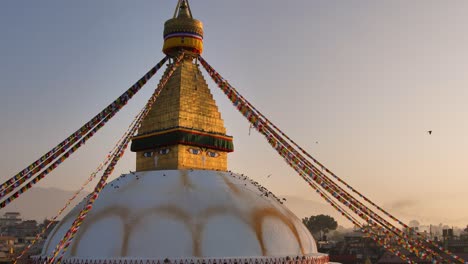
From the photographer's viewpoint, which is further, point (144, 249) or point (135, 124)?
point (135, 124)

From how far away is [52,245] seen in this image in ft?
57.7

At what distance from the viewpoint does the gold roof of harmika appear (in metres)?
19.4

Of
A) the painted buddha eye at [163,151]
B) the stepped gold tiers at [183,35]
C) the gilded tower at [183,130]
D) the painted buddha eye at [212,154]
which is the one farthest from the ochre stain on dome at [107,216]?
the stepped gold tiers at [183,35]

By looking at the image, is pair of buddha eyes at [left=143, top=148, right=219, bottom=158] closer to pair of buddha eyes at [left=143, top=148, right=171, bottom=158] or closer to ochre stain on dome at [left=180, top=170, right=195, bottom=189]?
pair of buddha eyes at [left=143, top=148, right=171, bottom=158]

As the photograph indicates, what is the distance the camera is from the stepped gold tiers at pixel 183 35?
21984 millimetres

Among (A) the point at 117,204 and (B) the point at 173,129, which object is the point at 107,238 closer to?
(A) the point at 117,204

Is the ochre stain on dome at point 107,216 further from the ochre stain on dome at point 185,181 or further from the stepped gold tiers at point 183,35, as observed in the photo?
the stepped gold tiers at point 183,35

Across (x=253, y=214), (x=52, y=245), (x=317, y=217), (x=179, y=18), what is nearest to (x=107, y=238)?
(x=52, y=245)

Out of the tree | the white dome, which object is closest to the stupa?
the white dome

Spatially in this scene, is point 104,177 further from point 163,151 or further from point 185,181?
point 163,151

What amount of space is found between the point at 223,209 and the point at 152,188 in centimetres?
259

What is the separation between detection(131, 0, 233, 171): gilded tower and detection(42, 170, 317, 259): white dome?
4.08 ft

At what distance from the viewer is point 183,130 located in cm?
1936

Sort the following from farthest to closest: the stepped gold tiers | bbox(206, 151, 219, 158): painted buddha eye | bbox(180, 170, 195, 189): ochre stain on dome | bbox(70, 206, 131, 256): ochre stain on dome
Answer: the stepped gold tiers < bbox(206, 151, 219, 158): painted buddha eye < bbox(180, 170, 195, 189): ochre stain on dome < bbox(70, 206, 131, 256): ochre stain on dome
